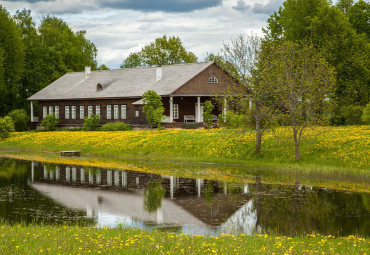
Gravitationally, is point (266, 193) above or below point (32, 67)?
below

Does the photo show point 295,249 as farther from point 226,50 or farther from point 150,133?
point 150,133

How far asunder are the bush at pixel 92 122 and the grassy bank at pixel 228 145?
15.2 feet

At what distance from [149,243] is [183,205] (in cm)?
760

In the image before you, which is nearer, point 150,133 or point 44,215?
point 44,215

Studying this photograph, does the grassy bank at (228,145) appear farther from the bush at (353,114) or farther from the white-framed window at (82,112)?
the white-framed window at (82,112)

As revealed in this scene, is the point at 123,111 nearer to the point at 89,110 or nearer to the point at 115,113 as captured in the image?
the point at 115,113

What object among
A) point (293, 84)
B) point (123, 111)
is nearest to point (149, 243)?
point (293, 84)

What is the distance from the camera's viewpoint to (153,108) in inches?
1844

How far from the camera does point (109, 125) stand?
50.8 m

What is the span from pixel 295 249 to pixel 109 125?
40.8 m

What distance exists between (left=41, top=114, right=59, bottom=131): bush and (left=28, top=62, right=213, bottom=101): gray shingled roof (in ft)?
10.3

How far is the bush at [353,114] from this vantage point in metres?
45.7

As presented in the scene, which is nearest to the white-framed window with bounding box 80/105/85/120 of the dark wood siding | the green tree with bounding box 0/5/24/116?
the green tree with bounding box 0/5/24/116

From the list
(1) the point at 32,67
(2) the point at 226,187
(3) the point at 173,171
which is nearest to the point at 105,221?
(2) the point at 226,187
